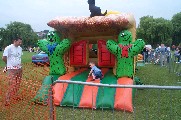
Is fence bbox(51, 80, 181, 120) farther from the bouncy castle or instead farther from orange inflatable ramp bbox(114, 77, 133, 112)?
the bouncy castle

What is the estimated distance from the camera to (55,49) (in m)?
9.22

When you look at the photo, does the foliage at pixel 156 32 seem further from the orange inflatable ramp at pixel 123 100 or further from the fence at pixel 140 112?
the fence at pixel 140 112

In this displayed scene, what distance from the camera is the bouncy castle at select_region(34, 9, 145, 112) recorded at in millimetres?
7816

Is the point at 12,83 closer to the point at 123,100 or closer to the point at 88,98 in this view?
the point at 88,98

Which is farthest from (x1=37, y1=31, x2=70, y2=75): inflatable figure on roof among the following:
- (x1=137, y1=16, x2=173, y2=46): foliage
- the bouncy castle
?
(x1=137, y1=16, x2=173, y2=46): foliage

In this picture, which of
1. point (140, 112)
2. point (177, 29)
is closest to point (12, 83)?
point (140, 112)

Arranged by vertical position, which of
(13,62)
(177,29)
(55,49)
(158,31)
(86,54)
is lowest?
(13,62)

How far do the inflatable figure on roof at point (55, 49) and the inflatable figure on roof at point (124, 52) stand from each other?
1.50 metres

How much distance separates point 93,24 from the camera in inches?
346

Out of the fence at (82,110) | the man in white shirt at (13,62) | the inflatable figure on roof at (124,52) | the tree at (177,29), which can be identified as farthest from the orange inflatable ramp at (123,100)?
the tree at (177,29)

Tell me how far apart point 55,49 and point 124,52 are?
2.17 metres

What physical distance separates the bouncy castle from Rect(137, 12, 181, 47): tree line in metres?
65.5

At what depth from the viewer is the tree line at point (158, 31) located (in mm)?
74125

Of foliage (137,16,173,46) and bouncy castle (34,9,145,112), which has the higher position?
foliage (137,16,173,46)
